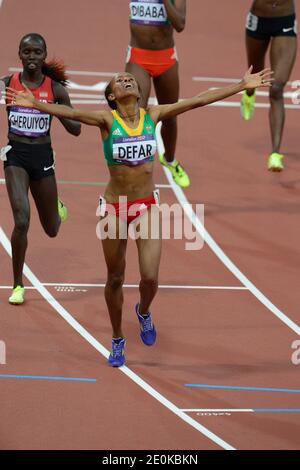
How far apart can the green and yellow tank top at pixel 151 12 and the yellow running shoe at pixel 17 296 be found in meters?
3.52

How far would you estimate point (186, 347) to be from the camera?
1106 centimetres

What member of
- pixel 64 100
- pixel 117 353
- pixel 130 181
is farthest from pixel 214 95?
pixel 117 353

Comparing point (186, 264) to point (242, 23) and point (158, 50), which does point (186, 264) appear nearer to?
point (158, 50)

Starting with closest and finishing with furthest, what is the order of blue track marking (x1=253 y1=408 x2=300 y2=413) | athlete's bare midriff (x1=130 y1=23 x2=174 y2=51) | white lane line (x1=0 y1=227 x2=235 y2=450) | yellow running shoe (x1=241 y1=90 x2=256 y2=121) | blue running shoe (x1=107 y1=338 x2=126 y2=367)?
white lane line (x1=0 y1=227 x2=235 y2=450)
blue track marking (x1=253 y1=408 x2=300 y2=413)
blue running shoe (x1=107 y1=338 x2=126 y2=367)
athlete's bare midriff (x1=130 y1=23 x2=174 y2=51)
yellow running shoe (x1=241 y1=90 x2=256 y2=121)

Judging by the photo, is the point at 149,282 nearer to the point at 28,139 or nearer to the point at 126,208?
the point at 126,208

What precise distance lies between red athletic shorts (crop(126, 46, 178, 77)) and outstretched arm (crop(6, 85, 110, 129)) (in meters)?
3.69

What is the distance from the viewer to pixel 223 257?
42.9ft

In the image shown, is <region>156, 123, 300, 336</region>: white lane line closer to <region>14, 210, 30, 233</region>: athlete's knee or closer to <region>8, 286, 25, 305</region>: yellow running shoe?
<region>8, 286, 25, 305</region>: yellow running shoe

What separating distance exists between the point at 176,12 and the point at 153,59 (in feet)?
2.08

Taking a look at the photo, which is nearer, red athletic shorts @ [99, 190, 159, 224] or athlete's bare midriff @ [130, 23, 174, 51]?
red athletic shorts @ [99, 190, 159, 224]

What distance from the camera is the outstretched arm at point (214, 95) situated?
Result: 9844 millimetres

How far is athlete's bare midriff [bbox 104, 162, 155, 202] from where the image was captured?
10094mm

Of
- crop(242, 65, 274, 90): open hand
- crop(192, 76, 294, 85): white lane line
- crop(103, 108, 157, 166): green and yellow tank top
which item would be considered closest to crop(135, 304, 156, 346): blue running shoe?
crop(103, 108, 157, 166): green and yellow tank top

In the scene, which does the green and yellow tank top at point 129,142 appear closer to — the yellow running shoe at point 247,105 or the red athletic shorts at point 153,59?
the red athletic shorts at point 153,59
